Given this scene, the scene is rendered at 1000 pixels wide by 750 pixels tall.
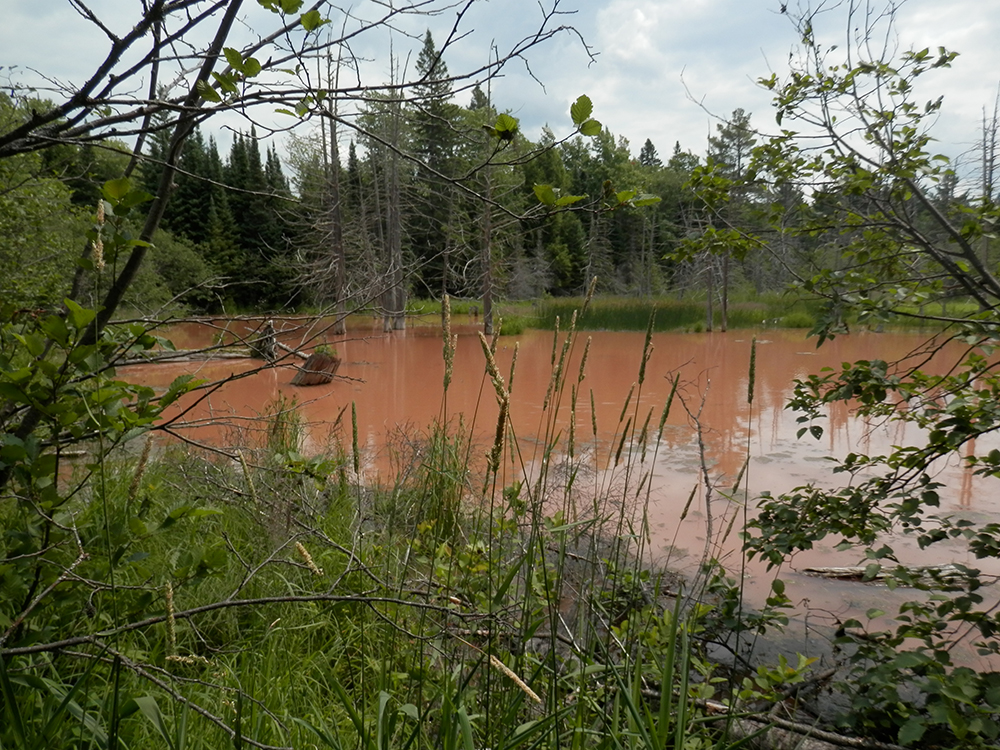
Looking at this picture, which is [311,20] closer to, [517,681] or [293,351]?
[293,351]

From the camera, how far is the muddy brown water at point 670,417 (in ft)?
10.3

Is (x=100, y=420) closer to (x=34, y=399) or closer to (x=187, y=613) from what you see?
(x=34, y=399)

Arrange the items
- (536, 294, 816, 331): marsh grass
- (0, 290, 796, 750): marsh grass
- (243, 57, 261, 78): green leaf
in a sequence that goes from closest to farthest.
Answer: (0, 290, 796, 750): marsh grass, (243, 57, 261, 78): green leaf, (536, 294, 816, 331): marsh grass

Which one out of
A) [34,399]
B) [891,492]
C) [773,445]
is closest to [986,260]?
[891,492]

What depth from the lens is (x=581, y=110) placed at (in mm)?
1144

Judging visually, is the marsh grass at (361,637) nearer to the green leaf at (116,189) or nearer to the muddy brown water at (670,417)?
the muddy brown water at (670,417)

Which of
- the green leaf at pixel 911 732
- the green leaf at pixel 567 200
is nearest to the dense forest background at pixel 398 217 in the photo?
the green leaf at pixel 567 200

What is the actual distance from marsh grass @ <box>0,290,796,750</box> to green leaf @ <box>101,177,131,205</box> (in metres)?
0.47

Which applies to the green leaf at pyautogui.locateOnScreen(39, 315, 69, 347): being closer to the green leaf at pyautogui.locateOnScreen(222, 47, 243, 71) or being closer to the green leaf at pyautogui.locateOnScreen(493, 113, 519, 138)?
the green leaf at pyautogui.locateOnScreen(222, 47, 243, 71)

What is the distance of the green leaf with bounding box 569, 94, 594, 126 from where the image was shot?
3.70 ft

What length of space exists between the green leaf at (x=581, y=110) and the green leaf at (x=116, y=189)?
80 cm

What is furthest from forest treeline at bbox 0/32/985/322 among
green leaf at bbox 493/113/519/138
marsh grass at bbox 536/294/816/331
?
marsh grass at bbox 536/294/816/331

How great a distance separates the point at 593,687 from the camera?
49.1 inches

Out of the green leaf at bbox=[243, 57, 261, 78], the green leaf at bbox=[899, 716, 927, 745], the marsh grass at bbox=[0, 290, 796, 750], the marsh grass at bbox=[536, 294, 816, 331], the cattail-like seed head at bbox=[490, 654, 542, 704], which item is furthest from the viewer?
the marsh grass at bbox=[536, 294, 816, 331]
